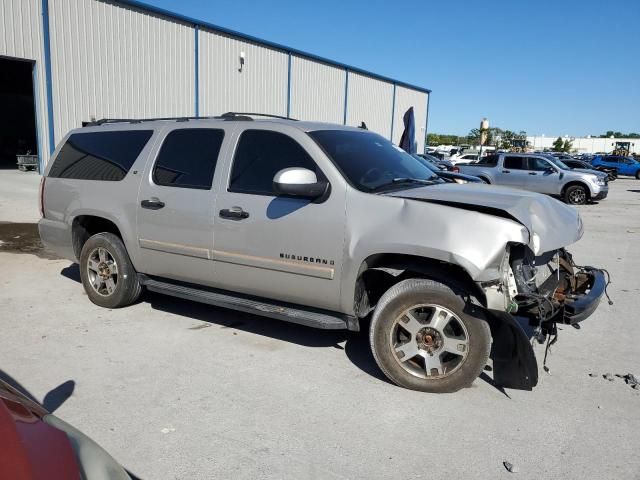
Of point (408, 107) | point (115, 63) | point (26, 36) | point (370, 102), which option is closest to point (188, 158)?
point (26, 36)

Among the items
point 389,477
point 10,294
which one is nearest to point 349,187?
point 389,477

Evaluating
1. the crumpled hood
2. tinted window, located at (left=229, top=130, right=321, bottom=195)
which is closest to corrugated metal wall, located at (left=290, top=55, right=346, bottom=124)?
tinted window, located at (left=229, top=130, right=321, bottom=195)

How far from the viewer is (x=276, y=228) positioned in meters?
4.21

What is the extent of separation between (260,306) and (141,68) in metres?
15.6

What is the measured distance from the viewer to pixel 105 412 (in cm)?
348

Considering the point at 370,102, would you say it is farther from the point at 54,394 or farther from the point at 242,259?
the point at 54,394

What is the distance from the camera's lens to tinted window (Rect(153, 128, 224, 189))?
15.5 feet

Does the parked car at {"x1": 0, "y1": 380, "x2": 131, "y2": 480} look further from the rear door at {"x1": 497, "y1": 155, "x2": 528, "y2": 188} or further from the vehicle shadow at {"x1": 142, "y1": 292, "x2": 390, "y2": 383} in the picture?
the rear door at {"x1": 497, "y1": 155, "x2": 528, "y2": 188}

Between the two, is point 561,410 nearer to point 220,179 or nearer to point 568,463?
point 568,463

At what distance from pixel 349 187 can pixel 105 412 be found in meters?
2.27

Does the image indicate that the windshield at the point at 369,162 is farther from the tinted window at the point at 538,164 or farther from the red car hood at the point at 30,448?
the tinted window at the point at 538,164

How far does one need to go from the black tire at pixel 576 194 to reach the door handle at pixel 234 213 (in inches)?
677

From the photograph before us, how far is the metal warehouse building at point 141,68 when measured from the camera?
15.1 meters

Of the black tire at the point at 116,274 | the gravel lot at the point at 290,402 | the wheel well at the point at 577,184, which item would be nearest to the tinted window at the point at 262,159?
the gravel lot at the point at 290,402
